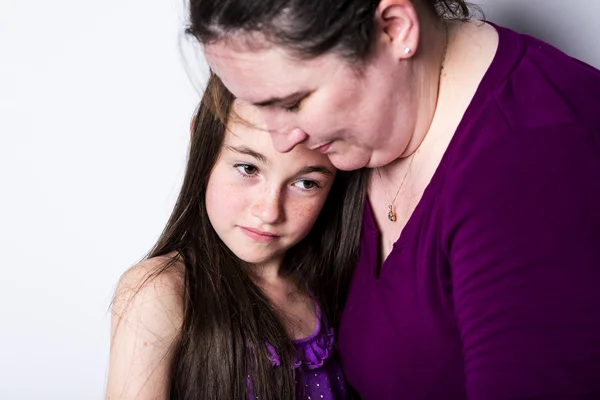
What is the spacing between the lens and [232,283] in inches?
62.9

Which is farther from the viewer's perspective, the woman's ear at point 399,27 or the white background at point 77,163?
the white background at point 77,163

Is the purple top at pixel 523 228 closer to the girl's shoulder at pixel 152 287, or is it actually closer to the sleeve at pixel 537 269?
the sleeve at pixel 537 269

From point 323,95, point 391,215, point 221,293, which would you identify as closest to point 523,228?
point 323,95

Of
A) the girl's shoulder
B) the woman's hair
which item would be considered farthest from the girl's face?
the woman's hair

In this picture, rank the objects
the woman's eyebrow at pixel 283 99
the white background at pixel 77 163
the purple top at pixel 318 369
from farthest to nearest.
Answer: the white background at pixel 77 163
the purple top at pixel 318 369
the woman's eyebrow at pixel 283 99

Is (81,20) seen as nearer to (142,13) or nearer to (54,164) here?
(142,13)

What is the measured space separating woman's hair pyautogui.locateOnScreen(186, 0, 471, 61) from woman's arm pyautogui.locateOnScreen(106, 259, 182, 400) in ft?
1.72

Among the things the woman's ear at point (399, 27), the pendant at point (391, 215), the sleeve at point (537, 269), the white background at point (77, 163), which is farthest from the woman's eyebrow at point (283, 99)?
the white background at point (77, 163)

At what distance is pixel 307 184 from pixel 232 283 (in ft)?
0.78

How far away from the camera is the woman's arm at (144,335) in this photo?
1.44m

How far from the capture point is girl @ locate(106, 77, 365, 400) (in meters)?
1.46

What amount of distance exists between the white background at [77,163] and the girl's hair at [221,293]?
40 cm

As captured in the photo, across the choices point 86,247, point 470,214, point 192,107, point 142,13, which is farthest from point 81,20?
point 470,214

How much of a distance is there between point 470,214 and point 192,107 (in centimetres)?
100
